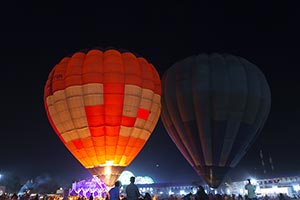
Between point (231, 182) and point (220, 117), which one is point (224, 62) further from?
point (231, 182)

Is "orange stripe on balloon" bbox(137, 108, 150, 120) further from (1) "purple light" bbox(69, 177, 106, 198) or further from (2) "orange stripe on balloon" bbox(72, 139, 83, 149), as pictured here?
(1) "purple light" bbox(69, 177, 106, 198)

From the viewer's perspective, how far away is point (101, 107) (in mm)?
18375

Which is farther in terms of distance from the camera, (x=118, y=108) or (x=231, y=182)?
(x=231, y=182)

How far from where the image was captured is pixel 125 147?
19172 mm

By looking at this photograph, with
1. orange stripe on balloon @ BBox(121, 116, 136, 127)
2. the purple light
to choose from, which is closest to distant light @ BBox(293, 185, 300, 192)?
the purple light

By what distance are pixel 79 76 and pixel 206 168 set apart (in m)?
10.9

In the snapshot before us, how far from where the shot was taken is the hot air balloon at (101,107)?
18438 mm

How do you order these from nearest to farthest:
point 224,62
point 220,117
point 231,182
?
point 220,117, point 224,62, point 231,182

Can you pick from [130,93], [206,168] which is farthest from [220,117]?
[130,93]

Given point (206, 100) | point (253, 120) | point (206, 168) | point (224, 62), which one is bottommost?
point (206, 168)

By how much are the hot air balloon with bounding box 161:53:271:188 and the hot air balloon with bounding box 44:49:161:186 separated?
383 centimetres

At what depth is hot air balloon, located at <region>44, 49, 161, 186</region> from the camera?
60.5ft

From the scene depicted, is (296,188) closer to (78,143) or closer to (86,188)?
(86,188)

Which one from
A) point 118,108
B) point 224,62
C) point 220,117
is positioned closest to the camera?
point 118,108
